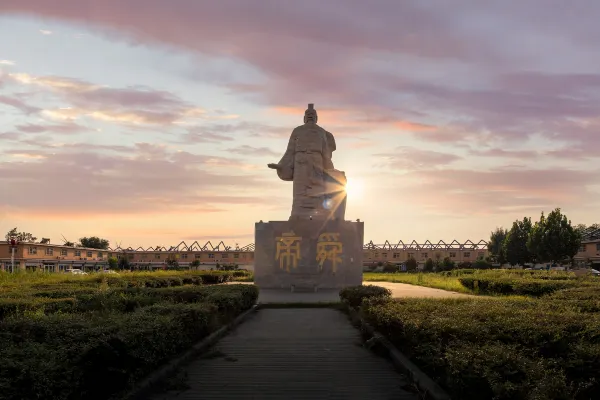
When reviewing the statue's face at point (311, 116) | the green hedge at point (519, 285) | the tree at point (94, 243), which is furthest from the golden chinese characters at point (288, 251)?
the tree at point (94, 243)

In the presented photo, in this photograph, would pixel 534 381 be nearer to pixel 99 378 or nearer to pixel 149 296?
pixel 99 378

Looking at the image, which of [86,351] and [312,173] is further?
[312,173]

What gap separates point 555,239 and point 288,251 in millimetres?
30319

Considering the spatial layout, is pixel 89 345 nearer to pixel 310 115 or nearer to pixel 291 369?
pixel 291 369

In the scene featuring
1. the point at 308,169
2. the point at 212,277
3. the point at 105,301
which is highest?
the point at 308,169

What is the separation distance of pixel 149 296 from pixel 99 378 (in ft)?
22.3

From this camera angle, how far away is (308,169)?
82.1 feet

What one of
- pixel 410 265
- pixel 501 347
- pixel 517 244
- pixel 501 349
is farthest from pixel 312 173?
pixel 517 244

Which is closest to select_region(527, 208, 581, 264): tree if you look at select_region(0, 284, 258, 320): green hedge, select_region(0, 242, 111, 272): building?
select_region(0, 242, 111, 272): building

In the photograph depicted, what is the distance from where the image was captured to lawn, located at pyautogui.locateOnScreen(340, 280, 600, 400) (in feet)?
15.8

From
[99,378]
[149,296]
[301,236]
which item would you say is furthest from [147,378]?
[301,236]

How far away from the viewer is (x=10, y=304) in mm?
10609

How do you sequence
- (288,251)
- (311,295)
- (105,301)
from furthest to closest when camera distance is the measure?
1. (288,251)
2. (311,295)
3. (105,301)

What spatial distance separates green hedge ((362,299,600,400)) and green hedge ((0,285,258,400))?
311cm
